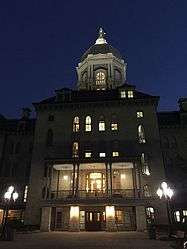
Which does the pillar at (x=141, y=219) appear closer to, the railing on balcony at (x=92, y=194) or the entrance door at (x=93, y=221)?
the railing on balcony at (x=92, y=194)

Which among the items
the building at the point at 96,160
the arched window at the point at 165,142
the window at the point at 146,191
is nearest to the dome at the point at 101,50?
the building at the point at 96,160

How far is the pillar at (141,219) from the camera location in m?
29.3

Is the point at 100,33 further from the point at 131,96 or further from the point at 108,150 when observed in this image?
the point at 108,150

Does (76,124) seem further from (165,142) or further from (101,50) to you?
(101,50)

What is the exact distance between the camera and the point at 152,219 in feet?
104

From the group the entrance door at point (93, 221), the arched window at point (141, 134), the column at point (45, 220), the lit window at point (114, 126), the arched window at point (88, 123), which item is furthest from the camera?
the arched window at point (88, 123)

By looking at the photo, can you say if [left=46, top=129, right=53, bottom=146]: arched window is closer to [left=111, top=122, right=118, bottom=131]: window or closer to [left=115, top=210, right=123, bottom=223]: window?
[left=111, top=122, right=118, bottom=131]: window

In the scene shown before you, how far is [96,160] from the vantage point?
32.3 metres

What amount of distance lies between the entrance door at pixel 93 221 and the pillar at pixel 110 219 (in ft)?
8.69

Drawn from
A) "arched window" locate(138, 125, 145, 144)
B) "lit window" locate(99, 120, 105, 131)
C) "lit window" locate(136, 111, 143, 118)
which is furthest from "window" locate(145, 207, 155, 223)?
"lit window" locate(136, 111, 143, 118)

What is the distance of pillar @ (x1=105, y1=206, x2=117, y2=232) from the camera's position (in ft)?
95.8

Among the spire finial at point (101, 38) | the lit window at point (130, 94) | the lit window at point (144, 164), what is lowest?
the lit window at point (144, 164)

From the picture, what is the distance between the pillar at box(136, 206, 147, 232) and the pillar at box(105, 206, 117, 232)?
9.25ft

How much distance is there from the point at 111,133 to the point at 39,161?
37.2ft
